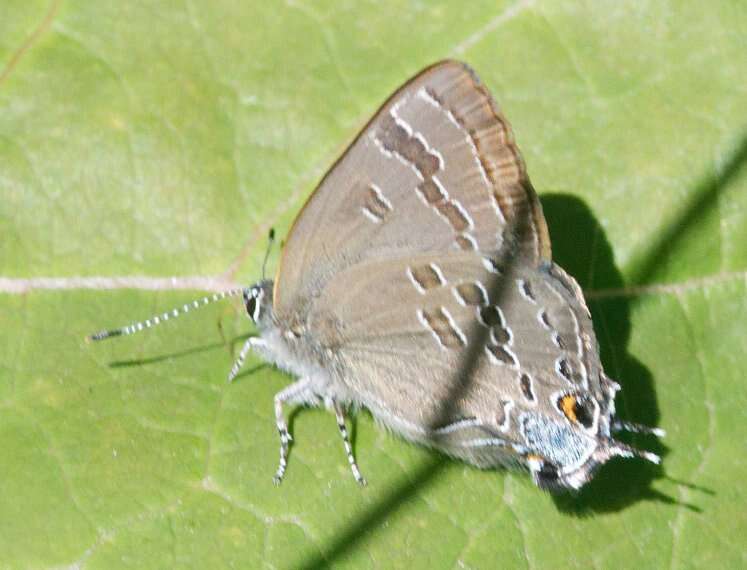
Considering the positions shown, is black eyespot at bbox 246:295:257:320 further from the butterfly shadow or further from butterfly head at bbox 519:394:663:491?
the butterfly shadow

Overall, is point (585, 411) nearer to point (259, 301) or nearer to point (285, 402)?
point (285, 402)

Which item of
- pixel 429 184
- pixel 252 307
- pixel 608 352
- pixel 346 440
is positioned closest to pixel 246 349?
pixel 252 307

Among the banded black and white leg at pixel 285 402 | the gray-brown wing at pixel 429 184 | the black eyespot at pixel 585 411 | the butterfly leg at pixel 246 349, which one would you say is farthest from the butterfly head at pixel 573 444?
the butterfly leg at pixel 246 349

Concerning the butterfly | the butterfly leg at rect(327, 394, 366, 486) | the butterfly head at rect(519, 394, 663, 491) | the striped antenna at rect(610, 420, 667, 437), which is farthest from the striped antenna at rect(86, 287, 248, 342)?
the striped antenna at rect(610, 420, 667, 437)

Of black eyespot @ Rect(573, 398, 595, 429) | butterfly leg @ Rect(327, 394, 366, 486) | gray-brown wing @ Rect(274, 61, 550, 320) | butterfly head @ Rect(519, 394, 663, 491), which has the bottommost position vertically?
butterfly leg @ Rect(327, 394, 366, 486)

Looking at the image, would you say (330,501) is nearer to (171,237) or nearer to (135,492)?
(135,492)

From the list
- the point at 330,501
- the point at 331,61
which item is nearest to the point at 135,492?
the point at 330,501

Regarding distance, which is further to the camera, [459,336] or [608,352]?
[608,352]
